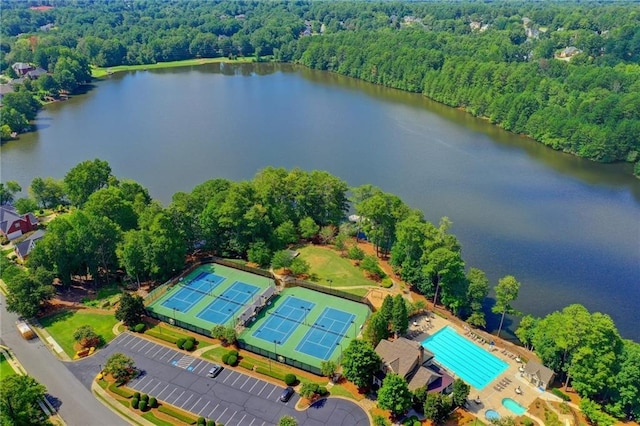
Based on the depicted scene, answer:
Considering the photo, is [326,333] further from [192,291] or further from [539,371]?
[539,371]

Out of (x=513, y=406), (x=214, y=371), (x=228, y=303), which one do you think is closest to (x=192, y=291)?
(x=228, y=303)

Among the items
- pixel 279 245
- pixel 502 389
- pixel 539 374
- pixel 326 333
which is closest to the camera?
A: pixel 502 389

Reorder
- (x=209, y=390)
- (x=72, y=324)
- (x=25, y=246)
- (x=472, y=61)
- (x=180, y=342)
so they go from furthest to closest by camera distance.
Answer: (x=472, y=61)
(x=25, y=246)
(x=72, y=324)
(x=180, y=342)
(x=209, y=390)

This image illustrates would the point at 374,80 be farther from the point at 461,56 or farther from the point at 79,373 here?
the point at 79,373

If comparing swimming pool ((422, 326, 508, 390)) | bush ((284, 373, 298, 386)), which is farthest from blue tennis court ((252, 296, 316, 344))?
swimming pool ((422, 326, 508, 390))

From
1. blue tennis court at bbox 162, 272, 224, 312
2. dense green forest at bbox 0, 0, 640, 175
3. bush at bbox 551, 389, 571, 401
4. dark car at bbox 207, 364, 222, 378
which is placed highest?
dense green forest at bbox 0, 0, 640, 175

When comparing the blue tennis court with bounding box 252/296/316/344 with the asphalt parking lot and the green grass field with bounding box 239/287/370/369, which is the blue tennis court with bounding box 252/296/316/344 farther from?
the asphalt parking lot
